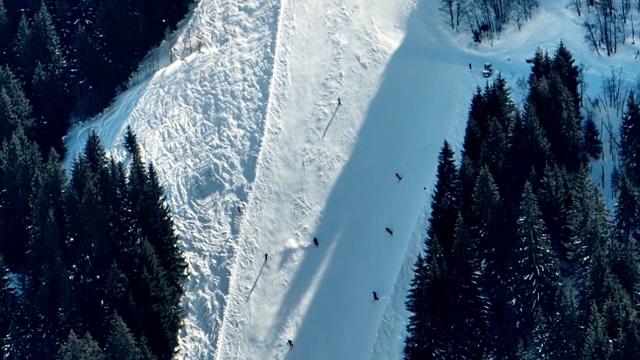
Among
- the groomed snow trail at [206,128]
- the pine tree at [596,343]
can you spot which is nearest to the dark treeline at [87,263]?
the groomed snow trail at [206,128]

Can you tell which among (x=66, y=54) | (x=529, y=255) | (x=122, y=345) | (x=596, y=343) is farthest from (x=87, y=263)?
(x=596, y=343)

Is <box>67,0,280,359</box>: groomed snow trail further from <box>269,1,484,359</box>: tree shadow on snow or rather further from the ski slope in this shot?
<box>269,1,484,359</box>: tree shadow on snow

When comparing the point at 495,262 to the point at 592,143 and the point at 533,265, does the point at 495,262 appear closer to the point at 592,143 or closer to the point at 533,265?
the point at 533,265

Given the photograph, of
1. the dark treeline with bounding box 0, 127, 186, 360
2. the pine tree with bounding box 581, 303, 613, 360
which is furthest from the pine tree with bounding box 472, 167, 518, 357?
the dark treeline with bounding box 0, 127, 186, 360

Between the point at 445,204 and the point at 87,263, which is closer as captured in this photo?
the point at 445,204

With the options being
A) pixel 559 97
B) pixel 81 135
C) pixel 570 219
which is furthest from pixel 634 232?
pixel 81 135
